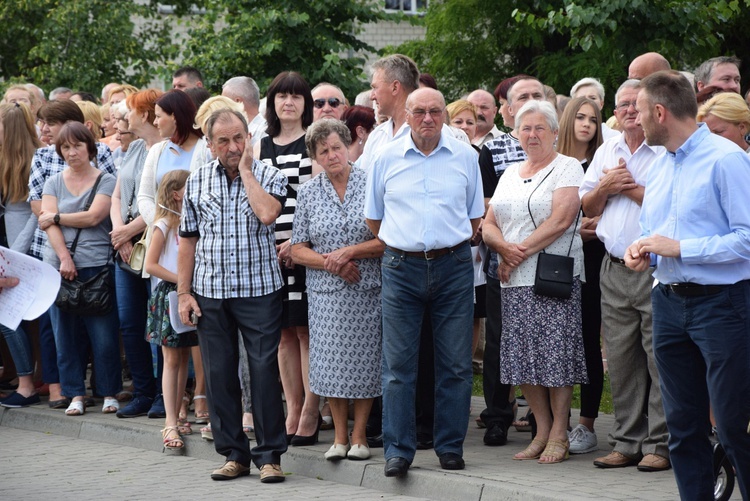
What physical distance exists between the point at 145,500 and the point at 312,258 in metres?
1.84

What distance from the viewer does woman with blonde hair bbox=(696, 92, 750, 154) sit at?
6871 millimetres

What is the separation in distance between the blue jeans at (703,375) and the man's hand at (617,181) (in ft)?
4.89

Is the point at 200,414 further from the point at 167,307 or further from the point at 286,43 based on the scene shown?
the point at 286,43

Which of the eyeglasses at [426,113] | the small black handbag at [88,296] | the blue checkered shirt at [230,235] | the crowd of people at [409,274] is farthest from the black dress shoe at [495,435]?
the small black handbag at [88,296]

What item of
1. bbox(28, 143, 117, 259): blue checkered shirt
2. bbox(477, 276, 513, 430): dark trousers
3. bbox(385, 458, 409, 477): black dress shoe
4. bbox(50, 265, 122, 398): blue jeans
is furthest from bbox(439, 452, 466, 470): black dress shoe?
A: bbox(28, 143, 117, 259): blue checkered shirt

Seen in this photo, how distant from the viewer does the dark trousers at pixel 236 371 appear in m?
7.98

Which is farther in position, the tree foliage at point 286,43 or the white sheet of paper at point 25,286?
the tree foliage at point 286,43

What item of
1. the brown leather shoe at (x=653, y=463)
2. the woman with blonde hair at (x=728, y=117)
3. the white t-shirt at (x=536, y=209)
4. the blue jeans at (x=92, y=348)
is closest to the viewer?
the woman with blonde hair at (x=728, y=117)

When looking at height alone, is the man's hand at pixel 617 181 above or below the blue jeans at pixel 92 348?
above

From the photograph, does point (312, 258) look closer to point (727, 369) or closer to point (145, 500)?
point (145, 500)

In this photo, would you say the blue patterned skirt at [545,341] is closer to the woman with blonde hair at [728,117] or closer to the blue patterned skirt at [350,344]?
the blue patterned skirt at [350,344]

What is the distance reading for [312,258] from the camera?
8.07 meters

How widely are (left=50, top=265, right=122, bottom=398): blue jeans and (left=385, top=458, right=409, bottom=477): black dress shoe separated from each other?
11.6 ft

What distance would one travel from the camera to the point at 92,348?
1045cm
